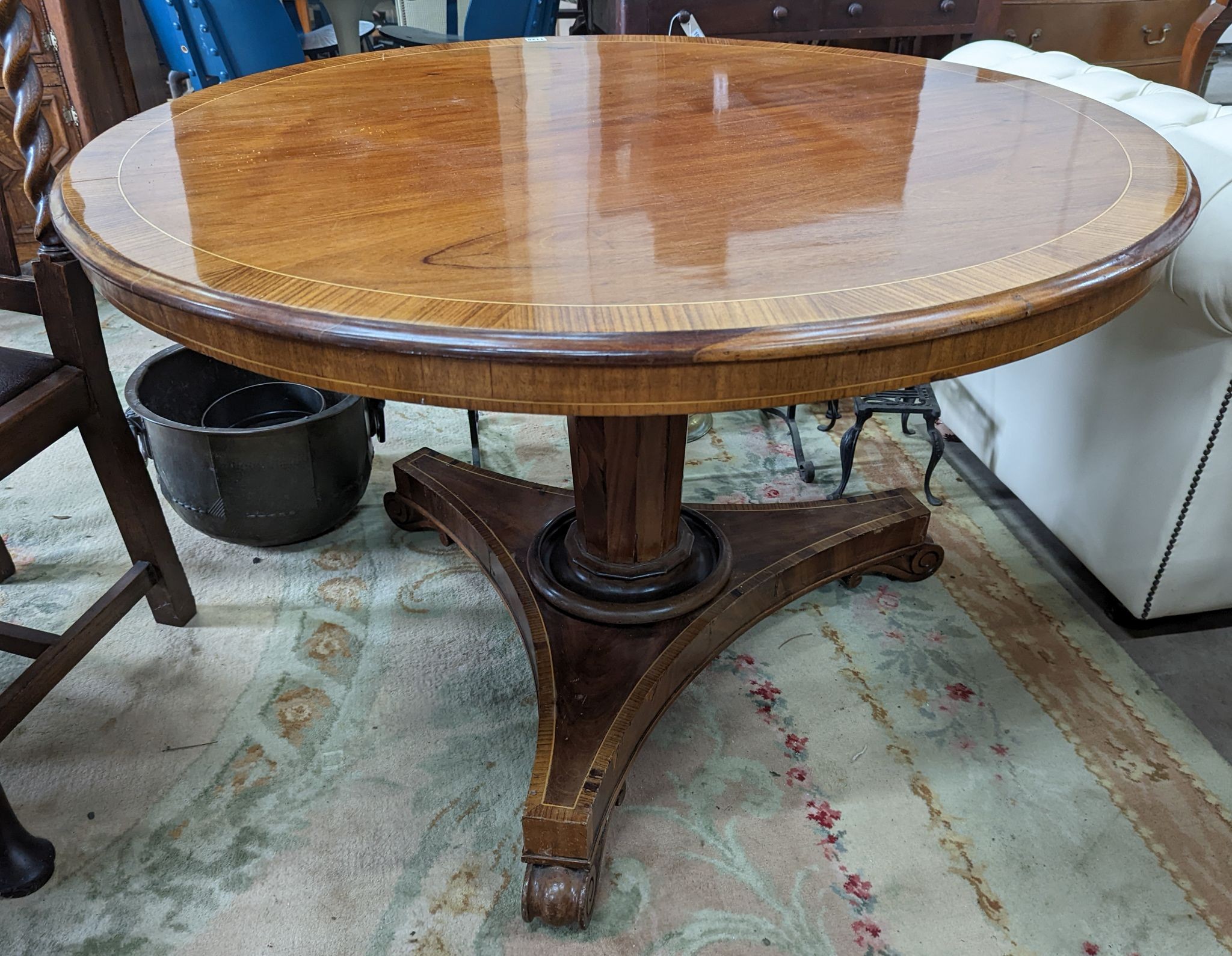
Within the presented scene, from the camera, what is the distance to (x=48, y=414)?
1.13 meters

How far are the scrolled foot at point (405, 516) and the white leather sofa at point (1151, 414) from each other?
3.40 feet

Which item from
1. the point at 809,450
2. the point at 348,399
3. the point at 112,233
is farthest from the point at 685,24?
the point at 112,233

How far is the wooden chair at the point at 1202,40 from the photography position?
2.47 m

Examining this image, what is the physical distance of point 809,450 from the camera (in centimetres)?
192

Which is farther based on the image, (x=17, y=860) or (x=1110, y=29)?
(x=1110, y=29)

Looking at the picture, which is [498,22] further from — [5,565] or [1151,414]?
[1151,414]

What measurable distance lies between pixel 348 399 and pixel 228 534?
1.01ft

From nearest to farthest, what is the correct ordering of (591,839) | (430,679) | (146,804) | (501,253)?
(501,253) → (591,839) → (146,804) → (430,679)

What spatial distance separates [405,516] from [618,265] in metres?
1.02

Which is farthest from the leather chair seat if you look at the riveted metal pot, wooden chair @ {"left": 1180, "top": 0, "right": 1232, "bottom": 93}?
wooden chair @ {"left": 1180, "top": 0, "right": 1232, "bottom": 93}

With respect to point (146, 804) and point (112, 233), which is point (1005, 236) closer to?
point (112, 233)

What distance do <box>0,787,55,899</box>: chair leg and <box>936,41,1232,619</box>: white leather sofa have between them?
1505 millimetres

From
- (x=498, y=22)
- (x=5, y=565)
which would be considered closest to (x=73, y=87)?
(x=498, y=22)

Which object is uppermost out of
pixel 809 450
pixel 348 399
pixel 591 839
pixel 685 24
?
pixel 685 24
